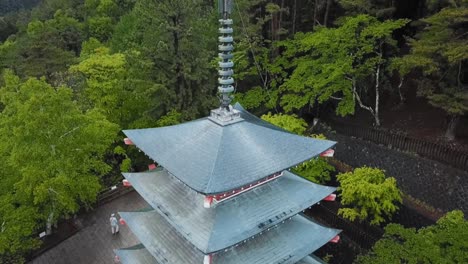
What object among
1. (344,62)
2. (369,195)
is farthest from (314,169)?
(344,62)

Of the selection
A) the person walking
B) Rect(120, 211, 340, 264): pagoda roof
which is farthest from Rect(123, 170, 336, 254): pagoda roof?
the person walking

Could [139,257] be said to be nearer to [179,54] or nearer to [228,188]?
[228,188]

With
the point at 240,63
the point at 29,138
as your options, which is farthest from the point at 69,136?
the point at 240,63

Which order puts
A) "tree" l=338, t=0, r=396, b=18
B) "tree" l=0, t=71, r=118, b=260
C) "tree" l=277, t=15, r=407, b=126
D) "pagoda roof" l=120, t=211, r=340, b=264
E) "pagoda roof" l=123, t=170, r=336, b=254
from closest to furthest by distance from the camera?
1. "pagoda roof" l=123, t=170, r=336, b=254
2. "pagoda roof" l=120, t=211, r=340, b=264
3. "tree" l=0, t=71, r=118, b=260
4. "tree" l=277, t=15, r=407, b=126
5. "tree" l=338, t=0, r=396, b=18

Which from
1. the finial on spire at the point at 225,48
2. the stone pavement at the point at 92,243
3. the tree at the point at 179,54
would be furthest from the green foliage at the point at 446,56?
the stone pavement at the point at 92,243

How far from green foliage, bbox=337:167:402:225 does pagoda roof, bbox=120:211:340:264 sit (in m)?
4.68

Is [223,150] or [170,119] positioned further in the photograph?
[170,119]

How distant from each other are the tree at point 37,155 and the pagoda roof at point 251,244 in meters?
5.89

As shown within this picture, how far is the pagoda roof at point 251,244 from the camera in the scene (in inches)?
382

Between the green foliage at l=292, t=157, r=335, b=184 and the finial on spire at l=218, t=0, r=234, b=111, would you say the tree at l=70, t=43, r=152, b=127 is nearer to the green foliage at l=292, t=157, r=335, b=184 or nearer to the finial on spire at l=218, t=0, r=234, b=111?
the green foliage at l=292, t=157, r=335, b=184

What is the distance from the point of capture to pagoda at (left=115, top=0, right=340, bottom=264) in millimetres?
8758

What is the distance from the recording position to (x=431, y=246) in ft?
36.6

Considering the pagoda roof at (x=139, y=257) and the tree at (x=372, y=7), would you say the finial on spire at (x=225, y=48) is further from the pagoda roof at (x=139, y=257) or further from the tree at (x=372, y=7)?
the tree at (x=372, y=7)

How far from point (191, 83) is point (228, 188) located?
1417cm
